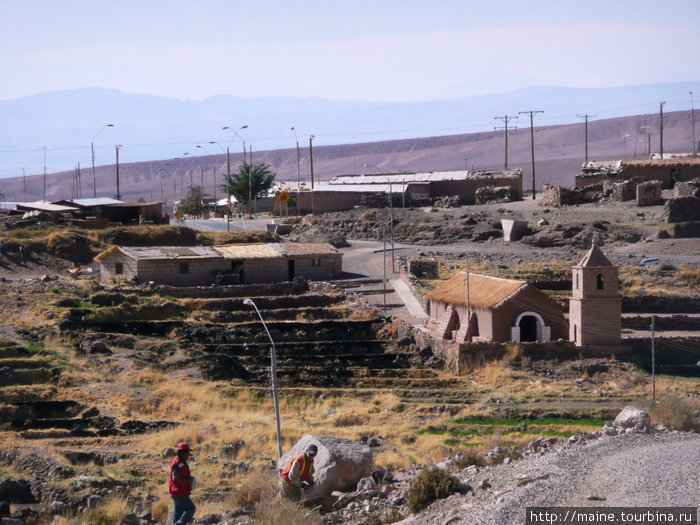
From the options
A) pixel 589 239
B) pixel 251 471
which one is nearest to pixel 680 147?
pixel 589 239

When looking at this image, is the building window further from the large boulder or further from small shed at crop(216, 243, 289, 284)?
the large boulder

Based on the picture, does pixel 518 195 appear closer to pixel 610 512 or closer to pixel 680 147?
pixel 610 512

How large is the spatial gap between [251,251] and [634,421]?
96.8ft

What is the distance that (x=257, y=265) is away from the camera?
46.7 meters

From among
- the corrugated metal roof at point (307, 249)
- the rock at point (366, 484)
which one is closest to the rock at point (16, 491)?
the rock at point (366, 484)

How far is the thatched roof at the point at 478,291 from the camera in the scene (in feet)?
120

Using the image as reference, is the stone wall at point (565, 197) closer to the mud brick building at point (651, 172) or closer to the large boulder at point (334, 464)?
the mud brick building at point (651, 172)

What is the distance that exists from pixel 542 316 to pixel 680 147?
140504 mm

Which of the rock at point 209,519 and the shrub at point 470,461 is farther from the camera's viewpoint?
the shrub at point 470,461

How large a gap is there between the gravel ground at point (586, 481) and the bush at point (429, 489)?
0.30 metres

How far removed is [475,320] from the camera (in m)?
37.6

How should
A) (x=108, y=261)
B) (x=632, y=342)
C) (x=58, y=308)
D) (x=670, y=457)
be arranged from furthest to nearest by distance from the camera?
(x=108, y=261)
(x=58, y=308)
(x=632, y=342)
(x=670, y=457)

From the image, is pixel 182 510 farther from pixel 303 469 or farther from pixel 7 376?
pixel 7 376

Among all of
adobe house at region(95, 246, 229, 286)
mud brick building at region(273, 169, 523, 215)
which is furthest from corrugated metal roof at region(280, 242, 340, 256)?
mud brick building at region(273, 169, 523, 215)
